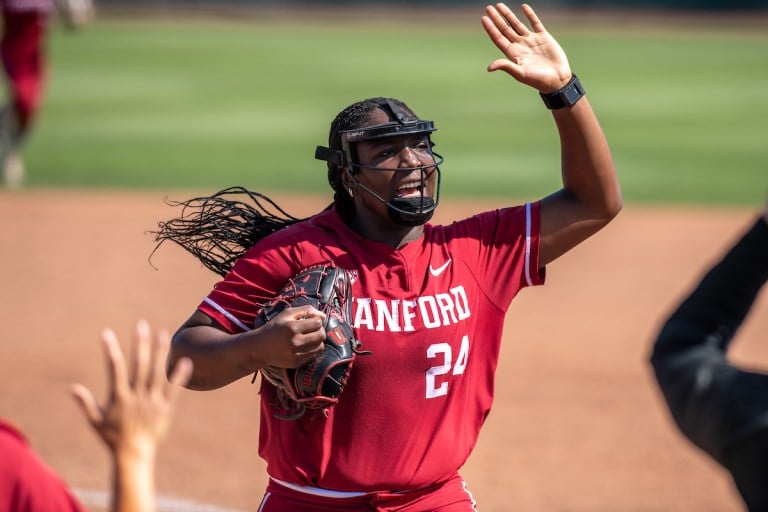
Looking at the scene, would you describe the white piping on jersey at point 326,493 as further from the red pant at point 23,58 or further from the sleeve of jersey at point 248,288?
the red pant at point 23,58

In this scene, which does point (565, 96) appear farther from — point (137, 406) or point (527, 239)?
point (137, 406)

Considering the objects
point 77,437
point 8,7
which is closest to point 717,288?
point 77,437

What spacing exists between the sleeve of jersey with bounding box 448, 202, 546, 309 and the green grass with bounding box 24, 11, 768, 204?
9.38 metres

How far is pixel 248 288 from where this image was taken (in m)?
3.72

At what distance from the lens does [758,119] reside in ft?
60.9

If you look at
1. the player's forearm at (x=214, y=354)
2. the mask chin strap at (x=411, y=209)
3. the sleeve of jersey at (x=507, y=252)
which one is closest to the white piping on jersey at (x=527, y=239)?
the sleeve of jersey at (x=507, y=252)

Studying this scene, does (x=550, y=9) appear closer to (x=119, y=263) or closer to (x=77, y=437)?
(x=119, y=263)

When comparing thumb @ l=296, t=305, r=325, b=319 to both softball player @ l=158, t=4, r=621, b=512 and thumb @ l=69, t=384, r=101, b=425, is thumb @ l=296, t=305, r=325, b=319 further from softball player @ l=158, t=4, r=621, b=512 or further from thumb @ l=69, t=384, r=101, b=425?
thumb @ l=69, t=384, r=101, b=425

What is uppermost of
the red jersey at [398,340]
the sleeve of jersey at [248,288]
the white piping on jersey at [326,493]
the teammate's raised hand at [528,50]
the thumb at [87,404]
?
the teammate's raised hand at [528,50]

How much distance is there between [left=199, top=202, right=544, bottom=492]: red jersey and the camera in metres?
3.63

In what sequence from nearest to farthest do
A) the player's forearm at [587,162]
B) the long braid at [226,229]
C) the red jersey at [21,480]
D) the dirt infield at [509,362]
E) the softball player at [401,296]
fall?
the red jersey at [21,480] < the softball player at [401,296] < the player's forearm at [587,162] < the long braid at [226,229] < the dirt infield at [509,362]

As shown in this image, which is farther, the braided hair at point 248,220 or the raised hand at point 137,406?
the braided hair at point 248,220

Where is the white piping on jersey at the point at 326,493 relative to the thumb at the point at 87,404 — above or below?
below

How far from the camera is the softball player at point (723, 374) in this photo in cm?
213
